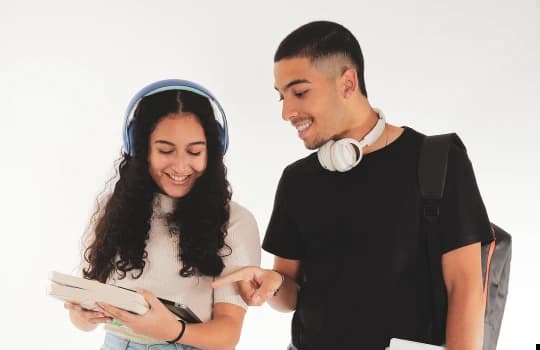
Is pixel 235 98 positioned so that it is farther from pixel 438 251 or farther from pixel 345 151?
pixel 438 251

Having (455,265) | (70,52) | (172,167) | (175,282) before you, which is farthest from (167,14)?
(455,265)

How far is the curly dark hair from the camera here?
1806 millimetres

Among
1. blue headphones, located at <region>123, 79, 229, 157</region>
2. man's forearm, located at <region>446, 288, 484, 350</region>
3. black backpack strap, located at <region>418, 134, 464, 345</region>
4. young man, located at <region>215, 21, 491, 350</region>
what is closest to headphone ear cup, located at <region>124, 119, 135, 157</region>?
blue headphones, located at <region>123, 79, 229, 157</region>

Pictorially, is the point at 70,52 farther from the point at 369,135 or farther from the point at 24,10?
the point at 369,135

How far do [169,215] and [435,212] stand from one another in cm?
71

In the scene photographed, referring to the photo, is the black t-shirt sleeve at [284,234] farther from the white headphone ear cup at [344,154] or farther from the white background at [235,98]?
the white background at [235,98]

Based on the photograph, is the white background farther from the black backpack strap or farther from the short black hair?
the black backpack strap

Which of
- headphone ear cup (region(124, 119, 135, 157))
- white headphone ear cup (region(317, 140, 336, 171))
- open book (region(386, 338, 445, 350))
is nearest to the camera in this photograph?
open book (region(386, 338, 445, 350))

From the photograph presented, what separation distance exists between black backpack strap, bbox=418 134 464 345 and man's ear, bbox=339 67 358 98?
257 millimetres

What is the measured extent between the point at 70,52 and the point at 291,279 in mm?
1630

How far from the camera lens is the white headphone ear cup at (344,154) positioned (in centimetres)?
170

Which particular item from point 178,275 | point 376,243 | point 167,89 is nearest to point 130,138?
point 167,89

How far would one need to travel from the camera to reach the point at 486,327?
170 centimetres

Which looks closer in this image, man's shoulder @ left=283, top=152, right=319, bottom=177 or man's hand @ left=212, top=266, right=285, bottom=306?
man's hand @ left=212, top=266, right=285, bottom=306
